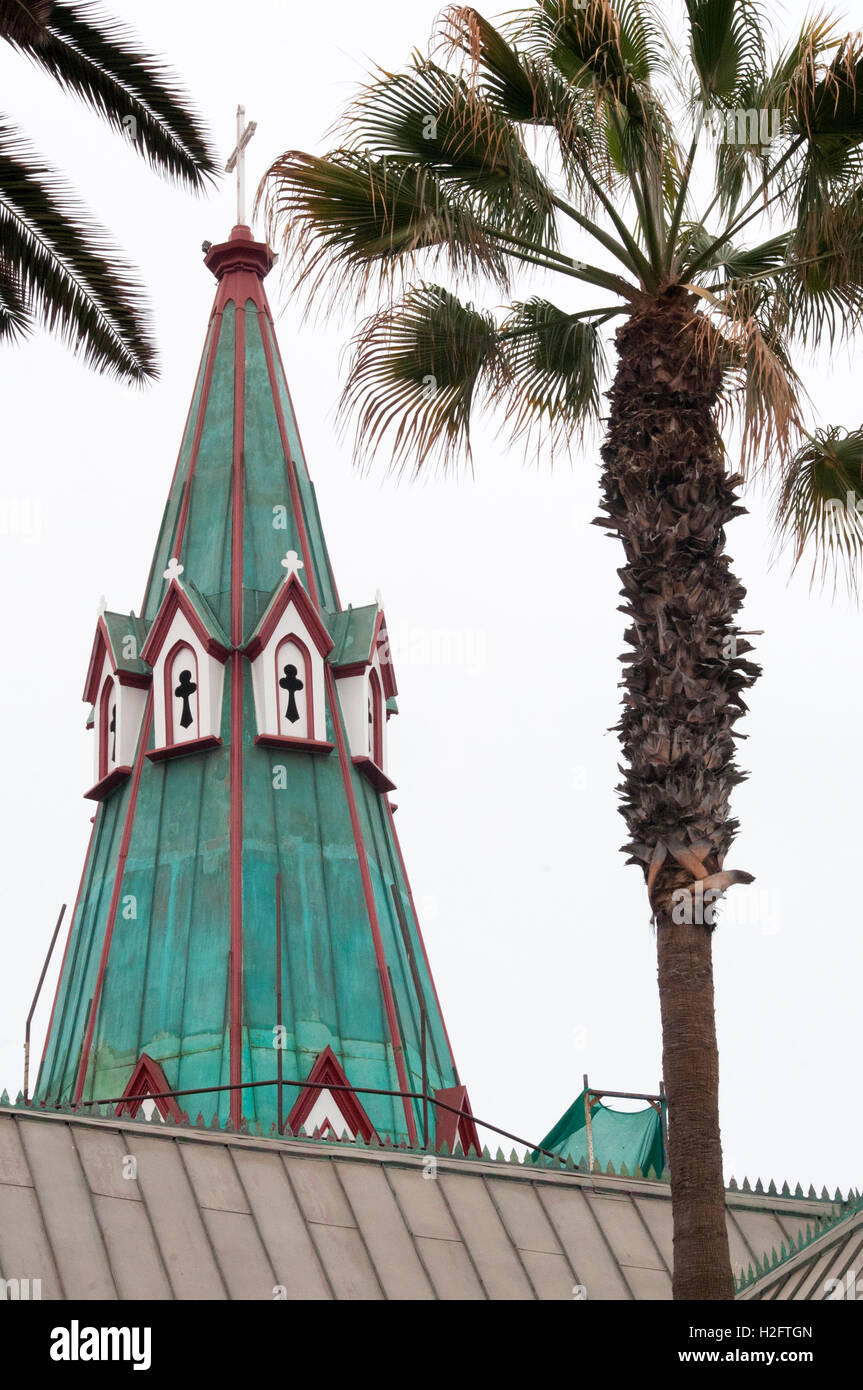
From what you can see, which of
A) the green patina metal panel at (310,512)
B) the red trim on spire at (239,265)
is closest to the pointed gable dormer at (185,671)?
the green patina metal panel at (310,512)

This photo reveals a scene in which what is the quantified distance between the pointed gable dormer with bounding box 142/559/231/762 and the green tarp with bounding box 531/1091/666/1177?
9116mm

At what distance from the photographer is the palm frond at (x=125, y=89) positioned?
20.1 m

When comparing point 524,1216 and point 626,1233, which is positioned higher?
point 524,1216

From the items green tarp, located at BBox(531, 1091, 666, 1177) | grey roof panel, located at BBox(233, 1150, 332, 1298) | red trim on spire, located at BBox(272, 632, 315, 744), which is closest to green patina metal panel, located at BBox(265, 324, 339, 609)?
red trim on spire, located at BBox(272, 632, 315, 744)

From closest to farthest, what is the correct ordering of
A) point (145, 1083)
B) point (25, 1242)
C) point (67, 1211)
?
point (25, 1242) < point (67, 1211) < point (145, 1083)

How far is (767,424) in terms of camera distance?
1714 centimetres

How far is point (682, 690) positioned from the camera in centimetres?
1684

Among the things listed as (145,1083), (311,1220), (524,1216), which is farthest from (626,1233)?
(145,1083)

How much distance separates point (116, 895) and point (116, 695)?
435 centimetres

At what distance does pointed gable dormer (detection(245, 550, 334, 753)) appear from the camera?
132ft

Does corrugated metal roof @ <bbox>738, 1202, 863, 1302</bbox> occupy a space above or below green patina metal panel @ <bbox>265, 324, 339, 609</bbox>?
below

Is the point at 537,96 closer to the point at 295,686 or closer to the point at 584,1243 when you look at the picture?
the point at 584,1243

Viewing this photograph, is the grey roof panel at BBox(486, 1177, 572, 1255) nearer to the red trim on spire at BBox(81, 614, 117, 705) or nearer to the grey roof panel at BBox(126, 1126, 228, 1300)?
the grey roof panel at BBox(126, 1126, 228, 1300)
